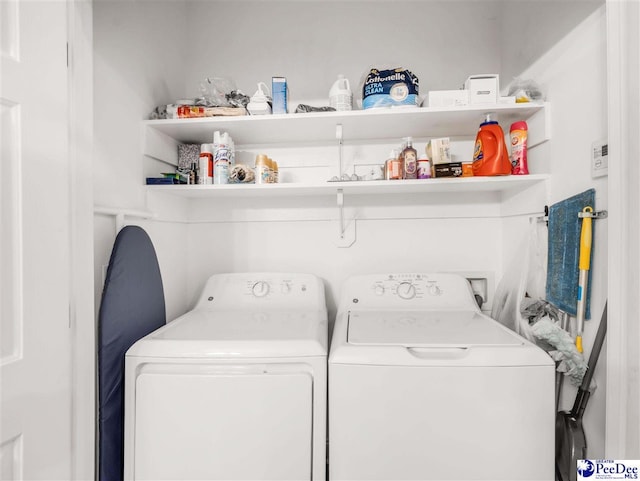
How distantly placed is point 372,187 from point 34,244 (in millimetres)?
1297

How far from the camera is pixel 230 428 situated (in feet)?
4.12

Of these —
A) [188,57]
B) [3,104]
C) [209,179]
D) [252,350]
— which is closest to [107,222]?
[209,179]

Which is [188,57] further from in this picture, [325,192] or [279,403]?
[279,403]

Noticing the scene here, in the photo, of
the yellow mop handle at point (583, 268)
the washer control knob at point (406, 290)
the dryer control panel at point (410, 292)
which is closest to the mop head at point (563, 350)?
the yellow mop handle at point (583, 268)

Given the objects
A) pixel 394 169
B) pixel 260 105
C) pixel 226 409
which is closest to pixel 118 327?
pixel 226 409

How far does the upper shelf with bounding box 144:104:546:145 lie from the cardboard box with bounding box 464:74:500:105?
0.05 metres

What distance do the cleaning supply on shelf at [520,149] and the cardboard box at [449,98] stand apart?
252 millimetres

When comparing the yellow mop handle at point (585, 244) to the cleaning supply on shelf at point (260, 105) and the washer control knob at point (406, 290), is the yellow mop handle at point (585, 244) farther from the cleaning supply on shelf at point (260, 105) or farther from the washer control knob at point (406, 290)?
the cleaning supply on shelf at point (260, 105)

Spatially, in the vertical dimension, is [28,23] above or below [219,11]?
below

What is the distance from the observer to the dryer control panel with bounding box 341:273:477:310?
71.7 inches

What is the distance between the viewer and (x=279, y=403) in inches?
49.5

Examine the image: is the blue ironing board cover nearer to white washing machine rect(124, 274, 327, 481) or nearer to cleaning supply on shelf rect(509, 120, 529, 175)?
white washing machine rect(124, 274, 327, 481)

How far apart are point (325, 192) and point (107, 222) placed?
1010 millimetres

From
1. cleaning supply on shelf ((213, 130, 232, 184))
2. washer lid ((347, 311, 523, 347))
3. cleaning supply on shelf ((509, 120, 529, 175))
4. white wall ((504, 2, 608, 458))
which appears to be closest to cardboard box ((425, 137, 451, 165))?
cleaning supply on shelf ((509, 120, 529, 175))
